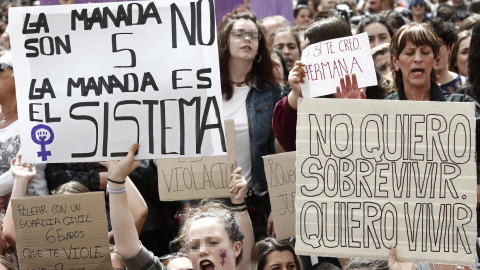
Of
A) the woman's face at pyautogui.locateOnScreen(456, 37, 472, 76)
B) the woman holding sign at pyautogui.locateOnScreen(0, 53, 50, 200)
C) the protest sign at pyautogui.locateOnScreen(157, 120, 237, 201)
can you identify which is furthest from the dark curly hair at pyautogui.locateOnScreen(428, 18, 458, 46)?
the woman holding sign at pyautogui.locateOnScreen(0, 53, 50, 200)

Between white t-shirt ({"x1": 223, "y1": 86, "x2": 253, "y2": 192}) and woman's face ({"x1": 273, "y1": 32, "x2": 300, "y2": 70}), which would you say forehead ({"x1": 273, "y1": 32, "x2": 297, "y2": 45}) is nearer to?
woman's face ({"x1": 273, "y1": 32, "x2": 300, "y2": 70})

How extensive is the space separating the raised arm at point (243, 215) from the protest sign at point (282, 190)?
20cm

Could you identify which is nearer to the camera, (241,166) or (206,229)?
(206,229)

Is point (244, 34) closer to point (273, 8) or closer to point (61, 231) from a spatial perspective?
point (61, 231)

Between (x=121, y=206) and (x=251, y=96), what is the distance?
169 cm

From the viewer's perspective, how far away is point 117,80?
12.6 feet

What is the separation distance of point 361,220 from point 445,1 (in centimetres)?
828

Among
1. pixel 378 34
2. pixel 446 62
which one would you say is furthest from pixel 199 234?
pixel 378 34

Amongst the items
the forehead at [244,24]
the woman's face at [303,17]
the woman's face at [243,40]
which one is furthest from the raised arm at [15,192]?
the woman's face at [303,17]

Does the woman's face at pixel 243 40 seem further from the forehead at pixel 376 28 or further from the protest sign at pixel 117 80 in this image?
the forehead at pixel 376 28

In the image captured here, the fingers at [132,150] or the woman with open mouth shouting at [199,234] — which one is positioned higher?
the fingers at [132,150]

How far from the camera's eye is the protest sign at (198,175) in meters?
4.82

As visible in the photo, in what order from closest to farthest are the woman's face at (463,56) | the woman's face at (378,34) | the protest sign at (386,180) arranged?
the protest sign at (386,180) → the woman's face at (463,56) → the woman's face at (378,34)

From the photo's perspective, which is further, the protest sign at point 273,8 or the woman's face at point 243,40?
the protest sign at point 273,8
